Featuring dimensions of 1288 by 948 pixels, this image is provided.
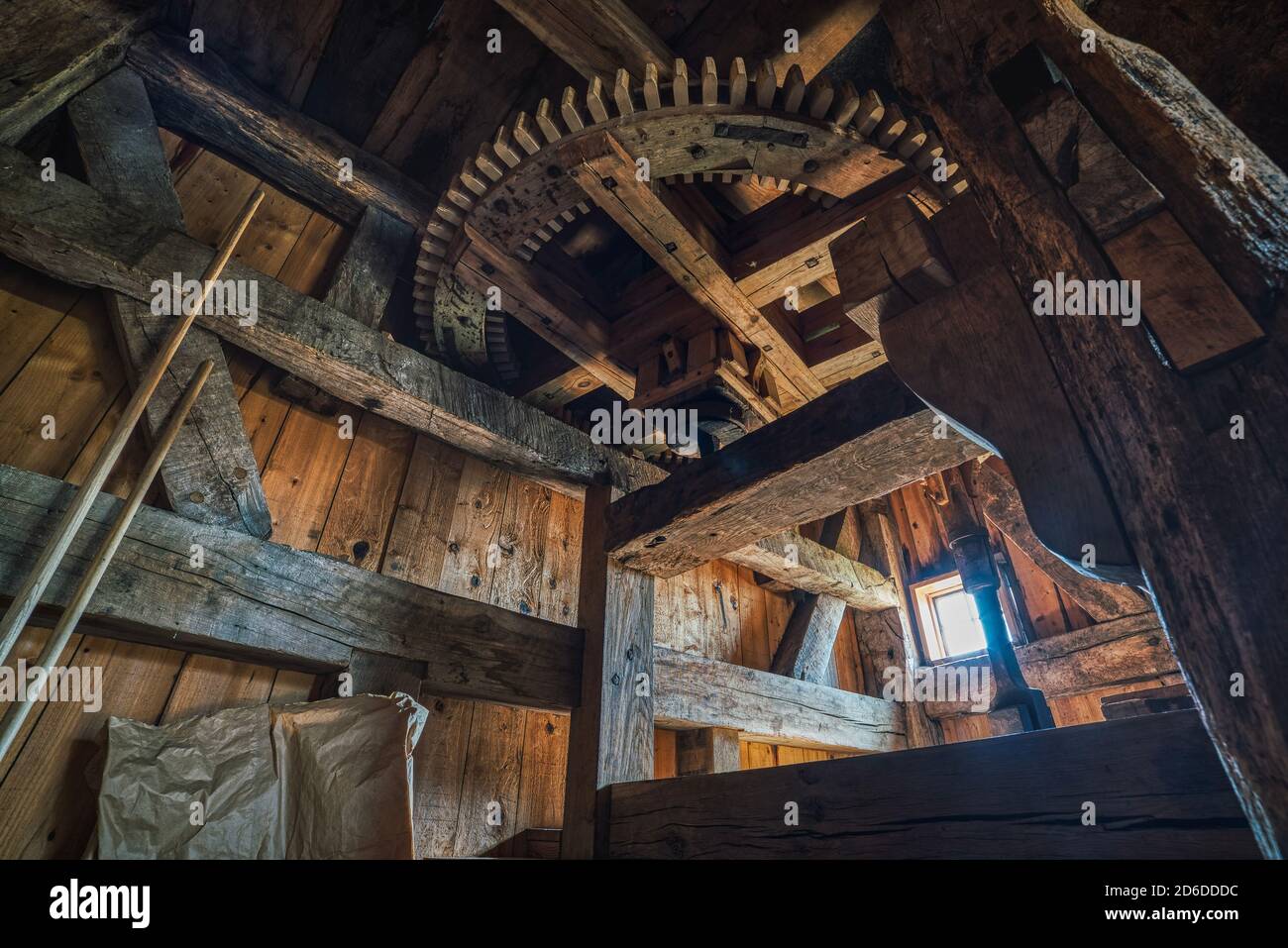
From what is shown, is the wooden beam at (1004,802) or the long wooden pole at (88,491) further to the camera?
the long wooden pole at (88,491)

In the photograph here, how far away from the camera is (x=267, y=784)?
1.55 metres

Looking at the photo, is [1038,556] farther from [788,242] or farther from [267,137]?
[267,137]

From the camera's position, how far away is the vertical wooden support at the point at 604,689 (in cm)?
184

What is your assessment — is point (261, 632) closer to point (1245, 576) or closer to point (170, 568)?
point (170, 568)

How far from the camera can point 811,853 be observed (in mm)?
1210

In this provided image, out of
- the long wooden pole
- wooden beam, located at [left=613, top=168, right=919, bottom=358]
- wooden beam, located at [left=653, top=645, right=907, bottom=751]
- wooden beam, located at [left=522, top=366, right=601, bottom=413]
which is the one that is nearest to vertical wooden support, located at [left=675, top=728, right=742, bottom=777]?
wooden beam, located at [left=653, top=645, right=907, bottom=751]

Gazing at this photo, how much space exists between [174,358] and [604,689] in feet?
5.47

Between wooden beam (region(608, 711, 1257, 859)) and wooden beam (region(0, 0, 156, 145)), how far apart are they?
261cm

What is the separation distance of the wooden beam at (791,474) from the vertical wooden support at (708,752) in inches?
41.3

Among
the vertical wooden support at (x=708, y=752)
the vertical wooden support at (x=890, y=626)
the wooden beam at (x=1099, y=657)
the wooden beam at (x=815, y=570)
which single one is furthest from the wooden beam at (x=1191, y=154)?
the vertical wooden support at (x=890, y=626)

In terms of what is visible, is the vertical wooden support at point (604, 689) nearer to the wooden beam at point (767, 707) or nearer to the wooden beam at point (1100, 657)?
the wooden beam at point (767, 707)

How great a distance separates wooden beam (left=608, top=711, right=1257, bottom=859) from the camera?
31.7 inches

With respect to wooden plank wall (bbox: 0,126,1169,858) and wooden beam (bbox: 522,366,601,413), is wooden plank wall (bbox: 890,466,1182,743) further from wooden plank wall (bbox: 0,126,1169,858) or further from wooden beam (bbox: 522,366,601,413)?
wooden beam (bbox: 522,366,601,413)

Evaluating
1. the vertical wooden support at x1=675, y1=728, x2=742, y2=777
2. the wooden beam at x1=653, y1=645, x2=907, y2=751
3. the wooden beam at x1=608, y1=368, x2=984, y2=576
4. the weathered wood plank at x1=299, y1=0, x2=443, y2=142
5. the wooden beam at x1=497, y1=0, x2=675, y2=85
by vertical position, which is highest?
the weathered wood plank at x1=299, y1=0, x2=443, y2=142
